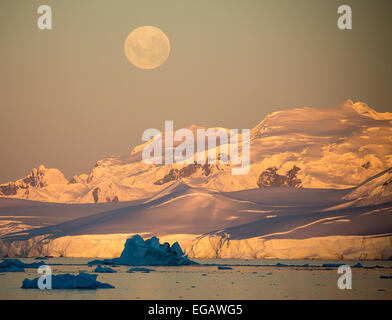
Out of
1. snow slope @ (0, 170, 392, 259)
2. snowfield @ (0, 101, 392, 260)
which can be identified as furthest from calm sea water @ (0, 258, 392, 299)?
snowfield @ (0, 101, 392, 260)

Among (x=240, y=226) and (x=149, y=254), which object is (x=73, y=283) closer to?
(x=149, y=254)

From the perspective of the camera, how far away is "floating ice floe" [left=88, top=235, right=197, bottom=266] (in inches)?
3912

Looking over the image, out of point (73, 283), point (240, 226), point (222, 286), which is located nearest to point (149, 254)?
point (222, 286)

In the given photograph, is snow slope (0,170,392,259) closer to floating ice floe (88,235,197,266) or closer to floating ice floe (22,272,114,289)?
floating ice floe (88,235,197,266)

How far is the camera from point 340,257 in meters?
123

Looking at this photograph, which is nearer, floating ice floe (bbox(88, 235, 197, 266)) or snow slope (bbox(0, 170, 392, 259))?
floating ice floe (bbox(88, 235, 197, 266))

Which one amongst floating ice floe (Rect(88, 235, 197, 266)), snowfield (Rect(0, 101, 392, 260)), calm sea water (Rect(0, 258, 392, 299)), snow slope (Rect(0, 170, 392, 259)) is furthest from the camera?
snowfield (Rect(0, 101, 392, 260))

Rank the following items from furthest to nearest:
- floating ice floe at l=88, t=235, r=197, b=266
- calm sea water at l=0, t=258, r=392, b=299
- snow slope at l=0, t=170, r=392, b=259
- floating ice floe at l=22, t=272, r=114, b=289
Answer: snow slope at l=0, t=170, r=392, b=259 → floating ice floe at l=88, t=235, r=197, b=266 → floating ice floe at l=22, t=272, r=114, b=289 → calm sea water at l=0, t=258, r=392, b=299

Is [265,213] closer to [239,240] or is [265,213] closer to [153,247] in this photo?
[239,240]

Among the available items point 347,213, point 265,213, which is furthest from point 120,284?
point 265,213

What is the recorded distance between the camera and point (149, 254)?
10156 centimetres

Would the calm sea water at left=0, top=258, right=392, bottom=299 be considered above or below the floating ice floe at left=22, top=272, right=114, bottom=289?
below

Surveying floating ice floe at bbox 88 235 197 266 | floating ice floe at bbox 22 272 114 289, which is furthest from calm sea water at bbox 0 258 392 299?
floating ice floe at bbox 88 235 197 266
